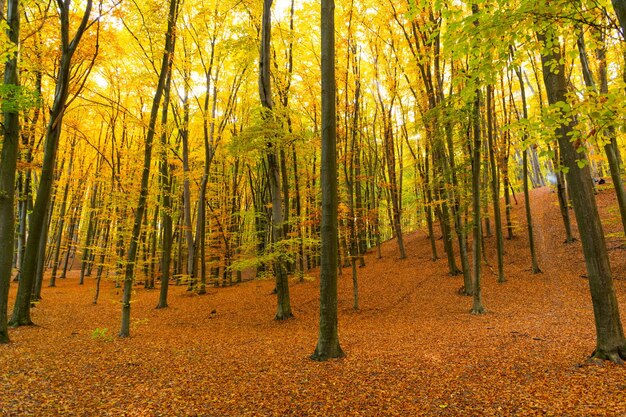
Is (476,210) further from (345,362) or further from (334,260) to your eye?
(345,362)

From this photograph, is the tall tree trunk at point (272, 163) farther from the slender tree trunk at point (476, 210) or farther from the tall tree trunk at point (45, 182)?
the slender tree trunk at point (476, 210)

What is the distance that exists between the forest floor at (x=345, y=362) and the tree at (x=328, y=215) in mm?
397

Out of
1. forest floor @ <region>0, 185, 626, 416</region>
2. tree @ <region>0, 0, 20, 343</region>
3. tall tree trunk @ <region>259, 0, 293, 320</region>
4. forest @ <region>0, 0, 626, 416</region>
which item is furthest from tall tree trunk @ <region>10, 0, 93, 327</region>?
tall tree trunk @ <region>259, 0, 293, 320</region>

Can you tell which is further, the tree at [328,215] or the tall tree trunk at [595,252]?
Answer: the tree at [328,215]

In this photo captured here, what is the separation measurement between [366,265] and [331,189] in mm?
13794

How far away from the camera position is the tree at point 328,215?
225 inches

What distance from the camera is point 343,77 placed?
48.9 feet

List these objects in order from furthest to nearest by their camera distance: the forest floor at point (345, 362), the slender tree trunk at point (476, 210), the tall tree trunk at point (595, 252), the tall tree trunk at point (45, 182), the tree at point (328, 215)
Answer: the slender tree trunk at point (476, 210) → the tall tree trunk at point (45, 182) → the tree at point (328, 215) → the tall tree trunk at point (595, 252) → the forest floor at point (345, 362)

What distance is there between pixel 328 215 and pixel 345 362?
254 cm

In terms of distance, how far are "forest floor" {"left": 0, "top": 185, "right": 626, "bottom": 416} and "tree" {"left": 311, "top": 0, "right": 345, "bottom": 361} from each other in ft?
1.30

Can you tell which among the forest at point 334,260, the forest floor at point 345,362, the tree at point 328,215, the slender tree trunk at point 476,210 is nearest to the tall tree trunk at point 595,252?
the forest at point 334,260

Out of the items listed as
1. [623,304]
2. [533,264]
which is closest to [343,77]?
[533,264]

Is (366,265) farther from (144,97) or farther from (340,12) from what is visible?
(144,97)

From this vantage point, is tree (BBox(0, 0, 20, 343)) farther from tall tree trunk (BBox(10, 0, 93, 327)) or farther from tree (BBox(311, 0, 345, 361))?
tree (BBox(311, 0, 345, 361))
